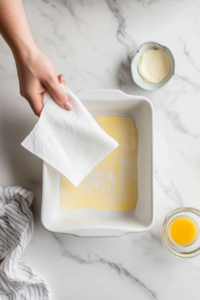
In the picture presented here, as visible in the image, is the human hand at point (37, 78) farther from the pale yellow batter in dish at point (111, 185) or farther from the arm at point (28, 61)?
the pale yellow batter in dish at point (111, 185)

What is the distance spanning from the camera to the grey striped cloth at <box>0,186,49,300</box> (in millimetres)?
622

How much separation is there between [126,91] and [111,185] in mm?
227

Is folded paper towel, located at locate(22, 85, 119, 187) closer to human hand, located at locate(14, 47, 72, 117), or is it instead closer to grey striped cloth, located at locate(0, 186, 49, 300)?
human hand, located at locate(14, 47, 72, 117)

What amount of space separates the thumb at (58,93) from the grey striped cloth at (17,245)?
24 centimetres

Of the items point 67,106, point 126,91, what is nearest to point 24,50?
point 67,106

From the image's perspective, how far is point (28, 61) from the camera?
1.71 ft

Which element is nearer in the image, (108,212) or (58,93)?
(58,93)

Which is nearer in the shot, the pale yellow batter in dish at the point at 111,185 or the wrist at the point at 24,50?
the wrist at the point at 24,50

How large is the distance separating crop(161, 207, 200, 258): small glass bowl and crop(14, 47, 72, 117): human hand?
34 cm

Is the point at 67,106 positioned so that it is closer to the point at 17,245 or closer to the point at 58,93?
the point at 58,93

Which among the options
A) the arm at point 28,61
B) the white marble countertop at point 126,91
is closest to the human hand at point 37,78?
the arm at point 28,61

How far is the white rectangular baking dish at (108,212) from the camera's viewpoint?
0.55 m

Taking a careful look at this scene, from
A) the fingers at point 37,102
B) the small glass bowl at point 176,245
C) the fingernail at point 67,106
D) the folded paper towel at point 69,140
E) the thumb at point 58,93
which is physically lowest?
the small glass bowl at point 176,245

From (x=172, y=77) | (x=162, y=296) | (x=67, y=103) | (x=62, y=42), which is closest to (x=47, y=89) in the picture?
(x=67, y=103)
